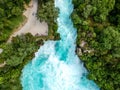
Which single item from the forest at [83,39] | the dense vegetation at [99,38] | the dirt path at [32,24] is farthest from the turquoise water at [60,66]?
the dirt path at [32,24]

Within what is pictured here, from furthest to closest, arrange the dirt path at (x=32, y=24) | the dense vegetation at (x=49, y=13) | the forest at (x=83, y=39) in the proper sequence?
the dirt path at (x=32, y=24), the dense vegetation at (x=49, y=13), the forest at (x=83, y=39)

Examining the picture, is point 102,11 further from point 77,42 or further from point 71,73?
point 71,73

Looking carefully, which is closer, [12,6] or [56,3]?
[12,6]

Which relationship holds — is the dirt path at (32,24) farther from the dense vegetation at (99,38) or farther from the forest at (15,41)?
the dense vegetation at (99,38)

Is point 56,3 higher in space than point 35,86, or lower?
higher

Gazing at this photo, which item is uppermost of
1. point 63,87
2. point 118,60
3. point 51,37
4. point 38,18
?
point 38,18

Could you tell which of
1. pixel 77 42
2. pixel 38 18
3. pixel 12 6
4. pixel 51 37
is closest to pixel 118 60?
pixel 77 42

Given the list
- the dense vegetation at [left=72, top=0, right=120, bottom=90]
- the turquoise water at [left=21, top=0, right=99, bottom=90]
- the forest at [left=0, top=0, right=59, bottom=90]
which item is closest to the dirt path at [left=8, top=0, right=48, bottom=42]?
the forest at [left=0, top=0, right=59, bottom=90]

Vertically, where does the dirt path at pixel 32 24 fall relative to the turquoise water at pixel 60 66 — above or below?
above
